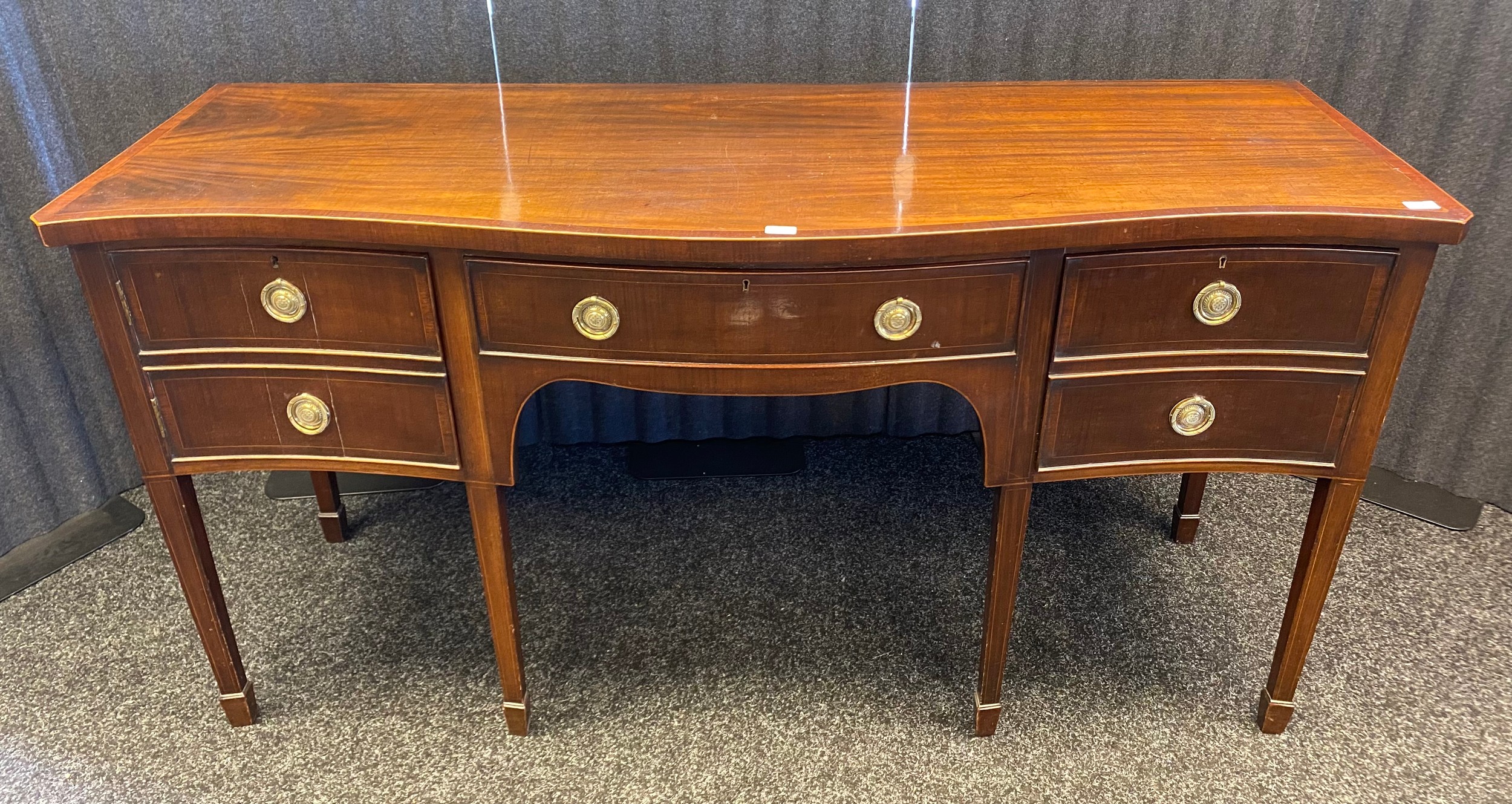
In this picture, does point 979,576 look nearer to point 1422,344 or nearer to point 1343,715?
point 1343,715

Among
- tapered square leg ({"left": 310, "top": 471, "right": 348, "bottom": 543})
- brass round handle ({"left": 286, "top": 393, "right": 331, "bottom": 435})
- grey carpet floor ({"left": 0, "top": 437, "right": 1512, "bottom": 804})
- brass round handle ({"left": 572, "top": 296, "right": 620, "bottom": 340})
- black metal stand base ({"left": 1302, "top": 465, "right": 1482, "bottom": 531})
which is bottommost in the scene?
grey carpet floor ({"left": 0, "top": 437, "right": 1512, "bottom": 804})

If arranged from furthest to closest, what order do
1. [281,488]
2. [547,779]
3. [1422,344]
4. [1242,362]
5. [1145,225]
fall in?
[281,488]
[1422,344]
[547,779]
[1242,362]
[1145,225]

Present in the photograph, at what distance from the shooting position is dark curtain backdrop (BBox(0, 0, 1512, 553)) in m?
1.62

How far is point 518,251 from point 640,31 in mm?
716

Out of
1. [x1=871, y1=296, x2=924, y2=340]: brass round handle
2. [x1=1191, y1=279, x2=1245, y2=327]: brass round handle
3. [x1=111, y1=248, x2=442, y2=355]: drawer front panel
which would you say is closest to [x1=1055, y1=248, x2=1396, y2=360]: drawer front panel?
[x1=1191, y1=279, x2=1245, y2=327]: brass round handle

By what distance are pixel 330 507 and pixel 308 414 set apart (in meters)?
0.59

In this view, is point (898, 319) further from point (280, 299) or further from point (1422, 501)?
point (1422, 501)

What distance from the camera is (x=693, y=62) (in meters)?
1.70

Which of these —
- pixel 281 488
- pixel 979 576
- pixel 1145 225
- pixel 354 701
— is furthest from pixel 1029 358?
pixel 281 488

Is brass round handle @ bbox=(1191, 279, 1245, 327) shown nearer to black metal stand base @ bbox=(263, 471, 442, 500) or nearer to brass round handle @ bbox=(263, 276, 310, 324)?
brass round handle @ bbox=(263, 276, 310, 324)

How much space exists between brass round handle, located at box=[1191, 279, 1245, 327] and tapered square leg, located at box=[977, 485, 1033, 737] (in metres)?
0.27

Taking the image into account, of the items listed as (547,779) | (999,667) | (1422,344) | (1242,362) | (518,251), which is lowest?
(547,779)

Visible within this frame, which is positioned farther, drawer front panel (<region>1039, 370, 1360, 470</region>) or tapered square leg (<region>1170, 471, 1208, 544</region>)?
tapered square leg (<region>1170, 471, 1208, 544</region>)

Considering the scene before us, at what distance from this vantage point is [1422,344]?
1790 millimetres
